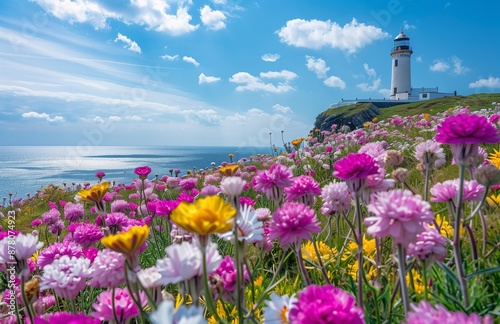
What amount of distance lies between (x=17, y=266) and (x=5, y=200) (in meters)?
10.2

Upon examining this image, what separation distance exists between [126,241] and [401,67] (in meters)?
64.8

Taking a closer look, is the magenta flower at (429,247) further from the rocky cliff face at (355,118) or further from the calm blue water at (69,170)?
the rocky cliff face at (355,118)

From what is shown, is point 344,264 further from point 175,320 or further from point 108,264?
point 175,320

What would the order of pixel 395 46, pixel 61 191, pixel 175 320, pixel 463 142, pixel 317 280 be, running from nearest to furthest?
pixel 175 320
pixel 463 142
pixel 317 280
pixel 61 191
pixel 395 46

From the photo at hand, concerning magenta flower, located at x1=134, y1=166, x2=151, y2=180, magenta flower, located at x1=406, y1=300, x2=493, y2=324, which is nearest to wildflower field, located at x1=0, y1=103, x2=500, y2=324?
magenta flower, located at x1=406, y1=300, x2=493, y2=324

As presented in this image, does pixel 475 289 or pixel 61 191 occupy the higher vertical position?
pixel 475 289

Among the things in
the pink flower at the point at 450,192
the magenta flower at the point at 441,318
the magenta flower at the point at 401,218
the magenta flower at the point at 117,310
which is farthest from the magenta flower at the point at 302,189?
the magenta flower at the point at 441,318

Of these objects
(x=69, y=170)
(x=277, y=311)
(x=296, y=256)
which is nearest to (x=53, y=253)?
(x=296, y=256)

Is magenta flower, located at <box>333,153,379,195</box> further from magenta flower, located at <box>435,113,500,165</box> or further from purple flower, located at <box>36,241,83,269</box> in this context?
purple flower, located at <box>36,241,83,269</box>

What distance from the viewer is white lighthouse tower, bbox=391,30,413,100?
58250 millimetres

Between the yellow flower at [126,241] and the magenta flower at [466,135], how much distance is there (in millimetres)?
1045

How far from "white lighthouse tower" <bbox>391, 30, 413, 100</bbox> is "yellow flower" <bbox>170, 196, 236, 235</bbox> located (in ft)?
211

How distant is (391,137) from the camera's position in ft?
25.0

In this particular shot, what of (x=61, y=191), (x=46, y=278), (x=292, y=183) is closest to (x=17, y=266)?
(x=46, y=278)
